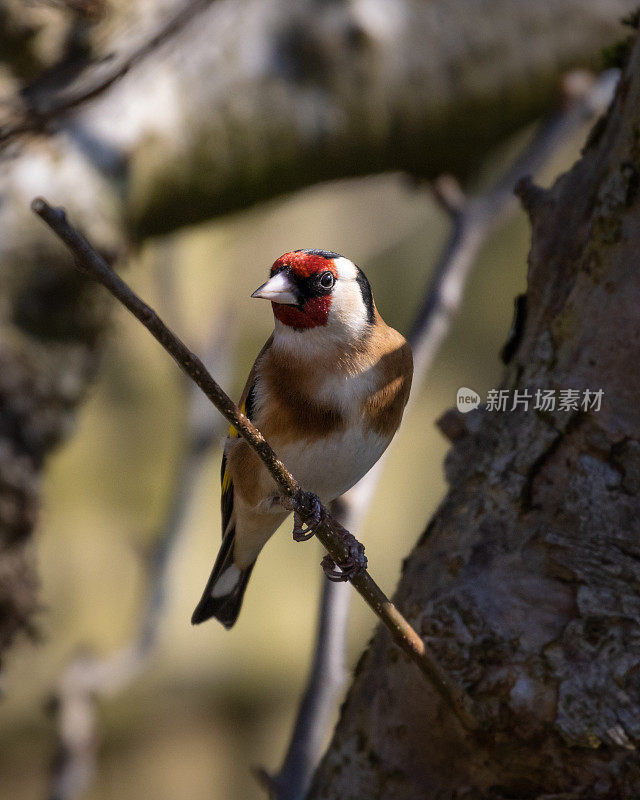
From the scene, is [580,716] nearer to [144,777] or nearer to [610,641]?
[610,641]

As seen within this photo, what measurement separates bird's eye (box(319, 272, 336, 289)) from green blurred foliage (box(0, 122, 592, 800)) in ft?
13.2

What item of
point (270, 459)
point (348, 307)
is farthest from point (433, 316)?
point (270, 459)

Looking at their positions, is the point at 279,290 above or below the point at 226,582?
above

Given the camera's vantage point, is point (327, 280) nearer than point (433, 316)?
Yes

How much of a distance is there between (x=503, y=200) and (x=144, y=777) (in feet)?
16.9

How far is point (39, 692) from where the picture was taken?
576cm

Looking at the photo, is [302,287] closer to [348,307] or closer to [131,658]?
[348,307]

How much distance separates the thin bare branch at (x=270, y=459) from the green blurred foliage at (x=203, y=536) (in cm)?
429

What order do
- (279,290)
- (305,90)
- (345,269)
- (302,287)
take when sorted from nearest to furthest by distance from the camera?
(279,290) → (302,287) → (345,269) → (305,90)

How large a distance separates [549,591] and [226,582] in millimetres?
973

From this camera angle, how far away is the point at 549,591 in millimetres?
1863

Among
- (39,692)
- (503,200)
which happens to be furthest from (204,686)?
(503,200)

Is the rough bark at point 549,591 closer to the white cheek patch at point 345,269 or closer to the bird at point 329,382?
the bird at point 329,382

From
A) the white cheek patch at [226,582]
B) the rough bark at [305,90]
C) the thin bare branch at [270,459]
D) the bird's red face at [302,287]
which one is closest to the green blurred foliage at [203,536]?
the rough bark at [305,90]
